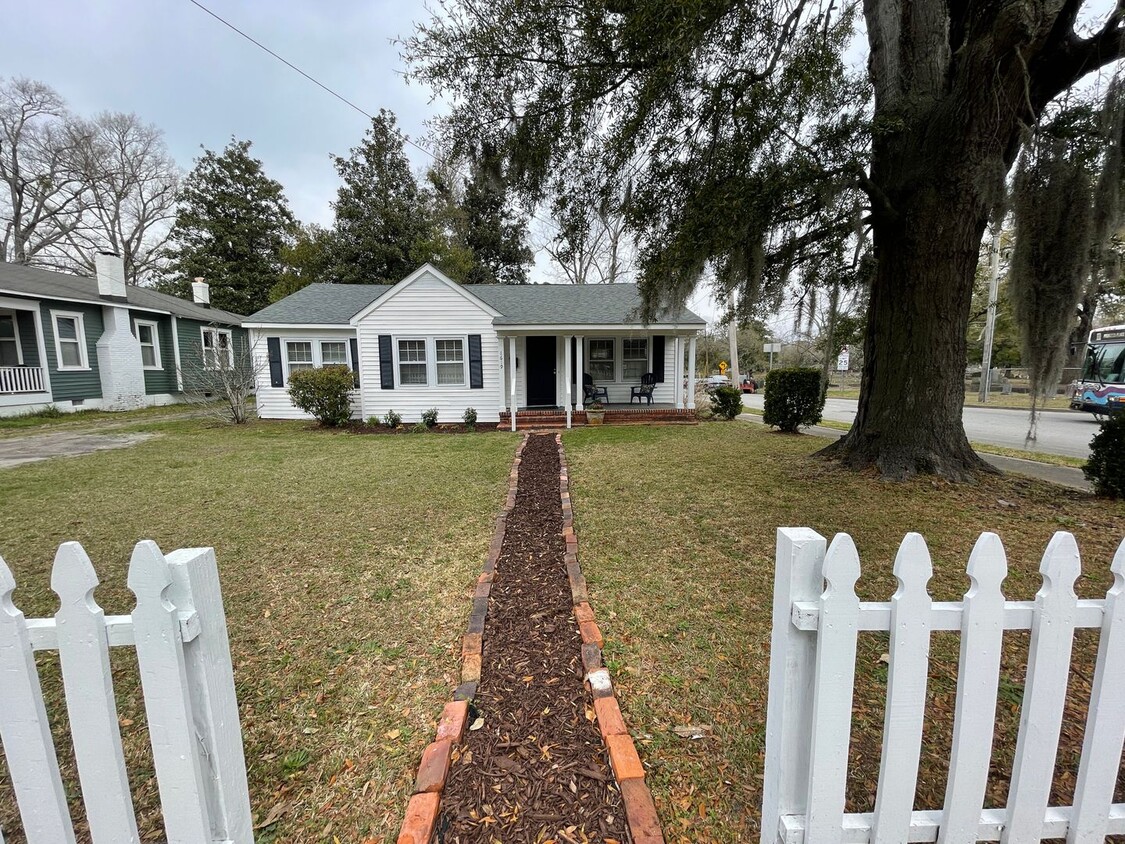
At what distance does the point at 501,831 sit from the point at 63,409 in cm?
1868

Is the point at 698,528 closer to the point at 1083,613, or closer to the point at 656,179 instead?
the point at 1083,613

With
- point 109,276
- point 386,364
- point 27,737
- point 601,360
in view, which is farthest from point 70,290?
point 27,737

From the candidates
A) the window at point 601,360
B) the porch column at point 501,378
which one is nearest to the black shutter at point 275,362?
the porch column at point 501,378

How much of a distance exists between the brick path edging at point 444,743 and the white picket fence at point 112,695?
615mm

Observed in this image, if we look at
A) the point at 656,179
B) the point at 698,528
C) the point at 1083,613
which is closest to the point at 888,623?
the point at 1083,613

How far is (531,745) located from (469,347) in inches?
421

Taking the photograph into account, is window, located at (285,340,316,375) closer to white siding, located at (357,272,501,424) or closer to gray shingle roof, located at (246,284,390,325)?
gray shingle roof, located at (246,284,390,325)

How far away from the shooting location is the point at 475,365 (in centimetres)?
1189

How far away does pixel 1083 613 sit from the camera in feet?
3.93

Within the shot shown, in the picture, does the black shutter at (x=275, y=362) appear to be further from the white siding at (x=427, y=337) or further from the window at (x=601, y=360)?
the window at (x=601, y=360)

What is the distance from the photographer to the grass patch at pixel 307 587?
5.91ft

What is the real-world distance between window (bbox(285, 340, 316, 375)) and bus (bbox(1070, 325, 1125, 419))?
834 inches

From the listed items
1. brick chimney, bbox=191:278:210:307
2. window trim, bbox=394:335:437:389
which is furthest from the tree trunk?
brick chimney, bbox=191:278:210:307

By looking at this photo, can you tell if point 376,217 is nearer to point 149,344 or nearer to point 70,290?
point 149,344
